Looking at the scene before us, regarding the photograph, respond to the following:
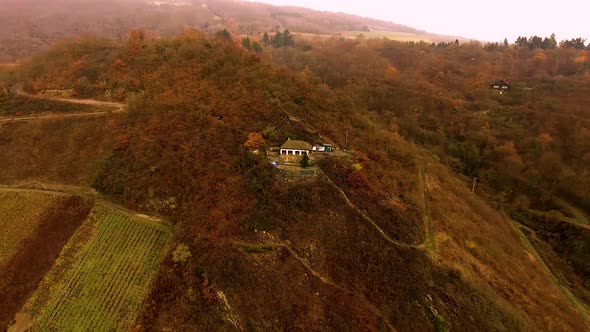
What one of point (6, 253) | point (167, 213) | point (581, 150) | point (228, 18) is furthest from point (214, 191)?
point (228, 18)

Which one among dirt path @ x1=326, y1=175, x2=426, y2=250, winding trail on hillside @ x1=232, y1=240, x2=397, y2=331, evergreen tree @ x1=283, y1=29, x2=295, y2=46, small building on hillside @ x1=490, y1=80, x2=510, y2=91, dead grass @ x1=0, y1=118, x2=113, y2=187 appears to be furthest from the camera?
evergreen tree @ x1=283, y1=29, x2=295, y2=46

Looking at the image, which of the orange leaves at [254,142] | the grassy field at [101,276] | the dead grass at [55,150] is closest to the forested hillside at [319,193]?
the dead grass at [55,150]

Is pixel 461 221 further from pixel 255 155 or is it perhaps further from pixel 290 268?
pixel 255 155

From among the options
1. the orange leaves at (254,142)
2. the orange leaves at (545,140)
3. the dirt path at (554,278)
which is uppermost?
the orange leaves at (254,142)

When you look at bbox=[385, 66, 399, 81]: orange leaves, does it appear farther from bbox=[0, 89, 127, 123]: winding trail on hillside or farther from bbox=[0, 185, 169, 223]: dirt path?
bbox=[0, 185, 169, 223]: dirt path

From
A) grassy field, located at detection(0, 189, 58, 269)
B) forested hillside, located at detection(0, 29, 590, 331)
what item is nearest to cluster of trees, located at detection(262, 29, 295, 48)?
forested hillside, located at detection(0, 29, 590, 331)

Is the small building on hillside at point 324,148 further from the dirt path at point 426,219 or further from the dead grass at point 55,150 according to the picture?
the dead grass at point 55,150
